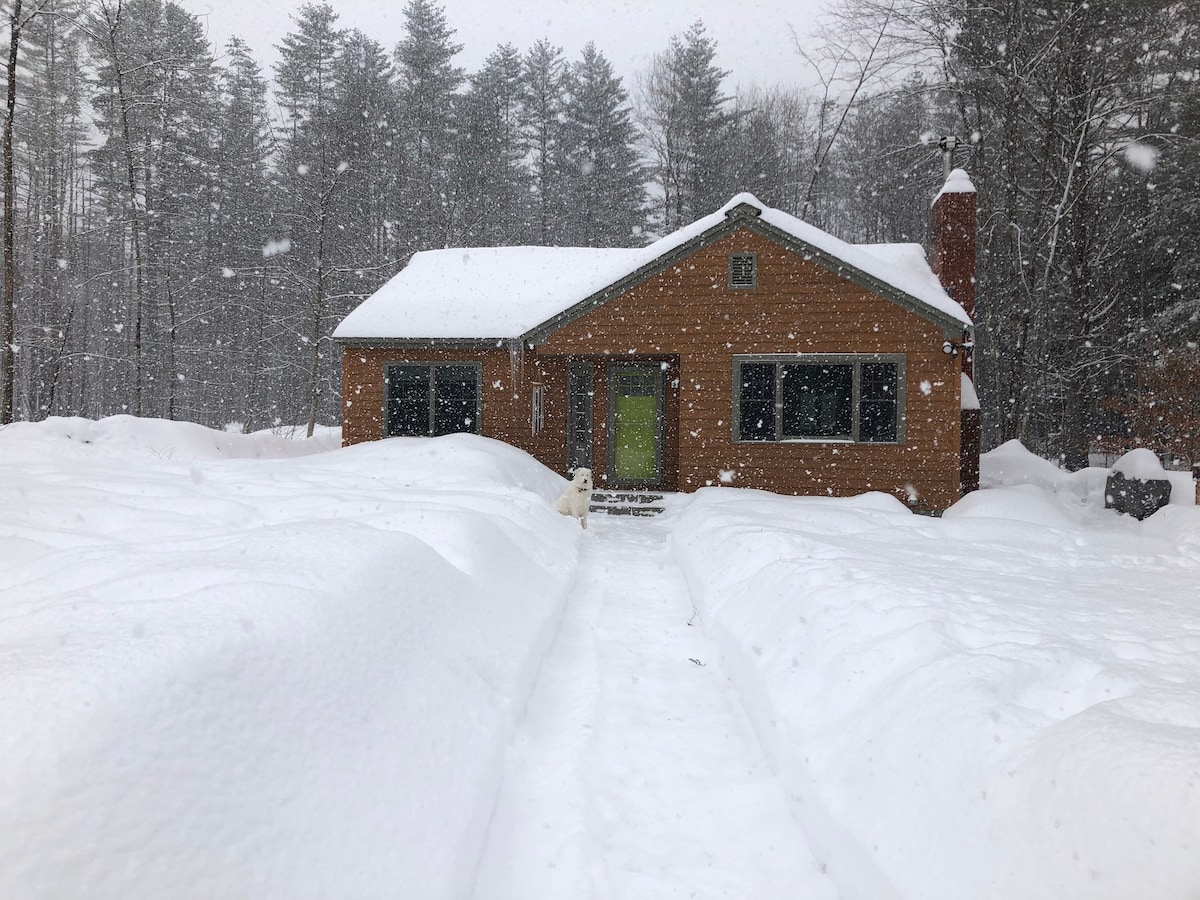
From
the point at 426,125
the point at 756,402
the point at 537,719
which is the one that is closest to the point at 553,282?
the point at 756,402

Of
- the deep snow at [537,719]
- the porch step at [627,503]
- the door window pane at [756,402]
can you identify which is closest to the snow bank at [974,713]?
the deep snow at [537,719]

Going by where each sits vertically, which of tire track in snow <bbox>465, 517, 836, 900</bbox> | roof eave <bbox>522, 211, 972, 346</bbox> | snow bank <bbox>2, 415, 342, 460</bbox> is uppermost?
roof eave <bbox>522, 211, 972, 346</bbox>

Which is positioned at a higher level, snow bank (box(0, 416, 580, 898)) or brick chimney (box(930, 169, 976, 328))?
brick chimney (box(930, 169, 976, 328))

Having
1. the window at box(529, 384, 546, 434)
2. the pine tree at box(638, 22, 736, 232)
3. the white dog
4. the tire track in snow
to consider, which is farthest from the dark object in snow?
the pine tree at box(638, 22, 736, 232)

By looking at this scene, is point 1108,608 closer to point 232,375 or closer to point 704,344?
point 704,344

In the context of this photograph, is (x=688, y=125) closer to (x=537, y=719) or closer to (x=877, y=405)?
(x=877, y=405)

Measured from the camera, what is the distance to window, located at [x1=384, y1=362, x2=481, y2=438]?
1467cm

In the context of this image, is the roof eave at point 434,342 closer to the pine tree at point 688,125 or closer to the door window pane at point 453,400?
the door window pane at point 453,400

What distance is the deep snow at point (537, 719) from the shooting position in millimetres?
1869

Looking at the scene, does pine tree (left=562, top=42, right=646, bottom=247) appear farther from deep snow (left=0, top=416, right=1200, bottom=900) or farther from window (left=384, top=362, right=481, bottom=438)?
deep snow (left=0, top=416, right=1200, bottom=900)

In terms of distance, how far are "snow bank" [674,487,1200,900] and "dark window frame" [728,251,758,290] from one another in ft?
23.4

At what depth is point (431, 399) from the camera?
14.7 metres

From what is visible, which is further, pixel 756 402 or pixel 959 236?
pixel 959 236

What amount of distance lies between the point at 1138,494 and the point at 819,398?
19.8 ft
